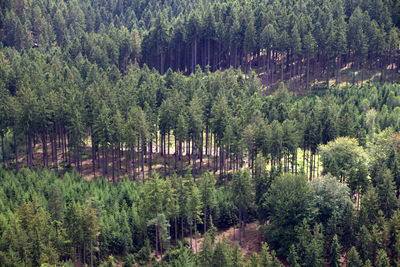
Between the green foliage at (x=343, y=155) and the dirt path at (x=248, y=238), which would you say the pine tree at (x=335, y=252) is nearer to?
the dirt path at (x=248, y=238)

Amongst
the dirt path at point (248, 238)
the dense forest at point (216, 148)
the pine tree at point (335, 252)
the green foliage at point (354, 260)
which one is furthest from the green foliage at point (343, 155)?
the green foliage at point (354, 260)

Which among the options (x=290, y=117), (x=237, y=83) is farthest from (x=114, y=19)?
(x=290, y=117)

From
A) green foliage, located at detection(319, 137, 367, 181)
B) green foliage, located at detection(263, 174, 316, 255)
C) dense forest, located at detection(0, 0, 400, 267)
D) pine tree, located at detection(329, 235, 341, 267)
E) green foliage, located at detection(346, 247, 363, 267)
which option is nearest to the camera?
green foliage, located at detection(346, 247, 363, 267)

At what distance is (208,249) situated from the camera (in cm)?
4988

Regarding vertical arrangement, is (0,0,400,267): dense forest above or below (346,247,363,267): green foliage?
above

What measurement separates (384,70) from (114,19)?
344ft

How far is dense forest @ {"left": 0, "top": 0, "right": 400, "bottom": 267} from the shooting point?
55594 millimetres

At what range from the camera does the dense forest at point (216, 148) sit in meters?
55.6

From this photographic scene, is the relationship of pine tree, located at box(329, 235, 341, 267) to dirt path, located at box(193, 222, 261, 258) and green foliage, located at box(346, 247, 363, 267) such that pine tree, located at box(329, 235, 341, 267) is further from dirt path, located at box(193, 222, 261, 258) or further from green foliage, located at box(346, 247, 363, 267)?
dirt path, located at box(193, 222, 261, 258)

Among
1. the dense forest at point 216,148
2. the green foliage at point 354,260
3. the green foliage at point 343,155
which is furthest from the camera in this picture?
the green foliage at point 343,155

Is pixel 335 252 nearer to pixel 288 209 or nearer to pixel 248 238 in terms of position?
pixel 288 209

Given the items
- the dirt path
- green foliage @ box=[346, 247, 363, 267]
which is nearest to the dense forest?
green foliage @ box=[346, 247, 363, 267]

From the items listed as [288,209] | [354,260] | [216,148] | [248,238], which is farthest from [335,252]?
[216,148]

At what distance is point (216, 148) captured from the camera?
8844 centimetres
